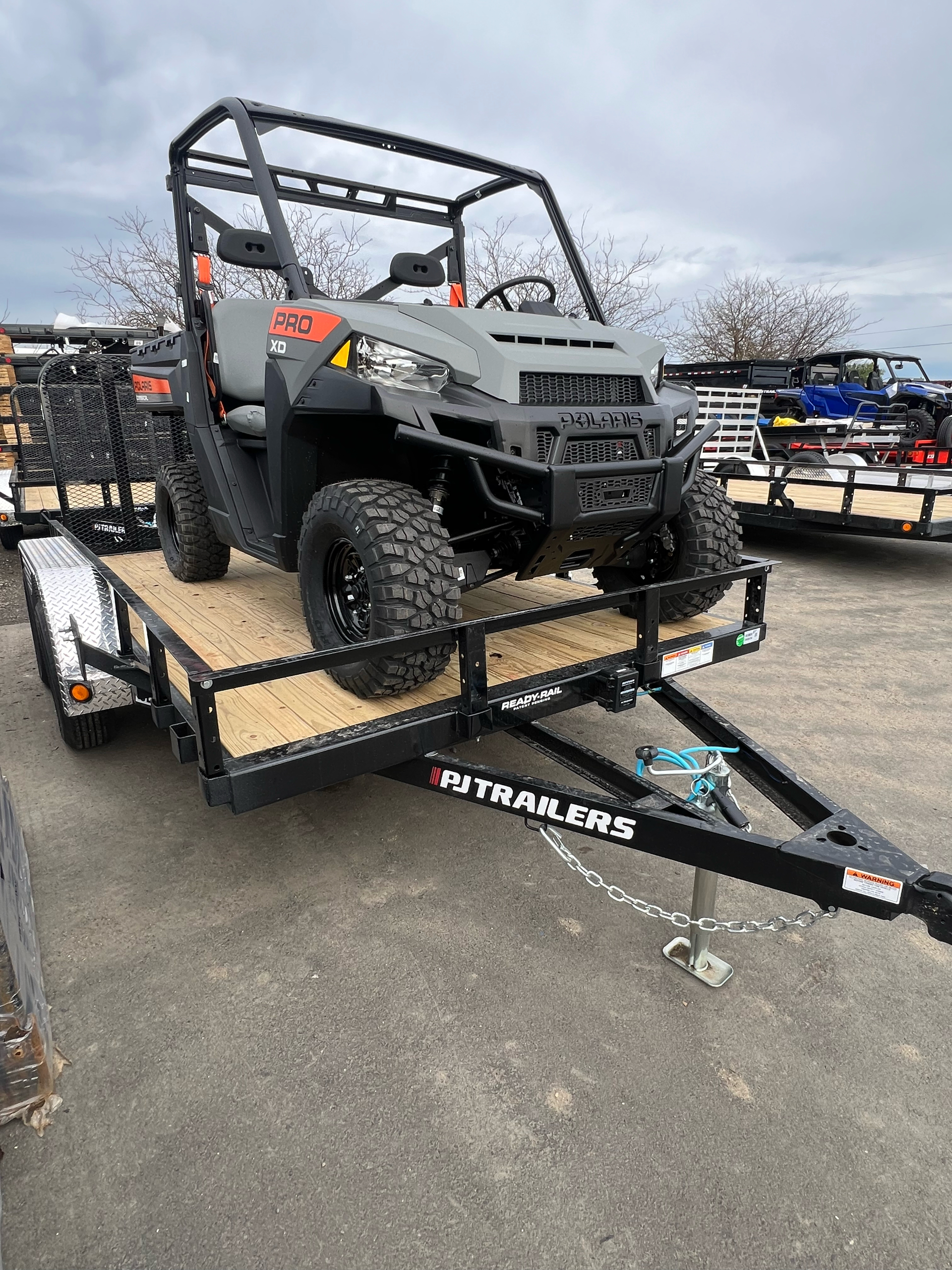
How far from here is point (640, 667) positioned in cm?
295

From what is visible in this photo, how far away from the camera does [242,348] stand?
11.7 feet

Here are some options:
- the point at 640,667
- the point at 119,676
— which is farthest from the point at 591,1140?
the point at 119,676

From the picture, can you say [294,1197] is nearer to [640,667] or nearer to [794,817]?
[794,817]

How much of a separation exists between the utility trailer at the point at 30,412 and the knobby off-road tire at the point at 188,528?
1111 mm

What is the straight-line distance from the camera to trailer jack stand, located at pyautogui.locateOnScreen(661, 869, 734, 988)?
242cm

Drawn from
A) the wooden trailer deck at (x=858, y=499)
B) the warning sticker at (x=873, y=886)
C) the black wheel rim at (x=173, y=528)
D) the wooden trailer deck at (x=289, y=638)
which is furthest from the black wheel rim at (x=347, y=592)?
the wooden trailer deck at (x=858, y=499)

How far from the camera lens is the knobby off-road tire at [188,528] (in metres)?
4.25

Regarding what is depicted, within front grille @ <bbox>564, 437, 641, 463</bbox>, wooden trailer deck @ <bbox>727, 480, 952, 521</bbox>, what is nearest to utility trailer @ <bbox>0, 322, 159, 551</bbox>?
front grille @ <bbox>564, 437, 641, 463</bbox>

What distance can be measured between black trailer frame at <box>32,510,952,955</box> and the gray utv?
220 mm

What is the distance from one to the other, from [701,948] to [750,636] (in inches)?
53.9

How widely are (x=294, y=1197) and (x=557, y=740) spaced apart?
61.1 inches

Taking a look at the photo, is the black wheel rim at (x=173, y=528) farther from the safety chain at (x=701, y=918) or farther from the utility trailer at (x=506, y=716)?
the safety chain at (x=701, y=918)

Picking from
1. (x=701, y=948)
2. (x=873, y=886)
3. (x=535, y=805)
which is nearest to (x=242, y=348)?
(x=535, y=805)

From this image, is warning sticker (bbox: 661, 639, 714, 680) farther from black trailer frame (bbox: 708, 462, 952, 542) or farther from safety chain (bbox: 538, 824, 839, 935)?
black trailer frame (bbox: 708, 462, 952, 542)
